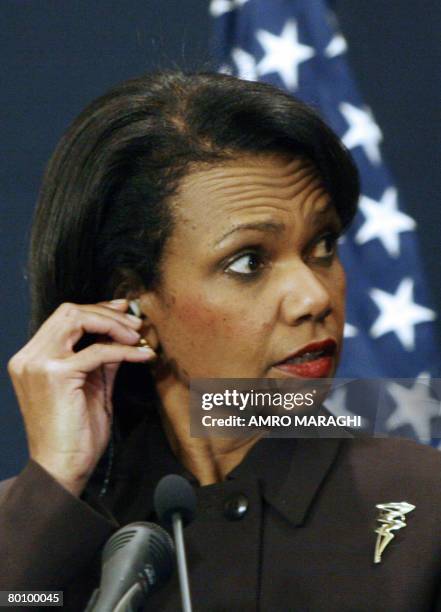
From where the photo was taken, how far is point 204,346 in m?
1.94

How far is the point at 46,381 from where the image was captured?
1926mm

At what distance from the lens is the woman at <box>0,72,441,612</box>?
6.14 feet

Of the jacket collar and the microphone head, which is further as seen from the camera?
the jacket collar

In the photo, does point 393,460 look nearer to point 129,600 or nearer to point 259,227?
point 259,227

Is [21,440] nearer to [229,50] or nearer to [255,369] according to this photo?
[229,50]

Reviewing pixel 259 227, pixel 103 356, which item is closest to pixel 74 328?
pixel 103 356

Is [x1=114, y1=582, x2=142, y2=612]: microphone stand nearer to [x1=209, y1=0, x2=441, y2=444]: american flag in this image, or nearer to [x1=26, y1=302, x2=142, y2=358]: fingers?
[x1=26, y1=302, x2=142, y2=358]: fingers

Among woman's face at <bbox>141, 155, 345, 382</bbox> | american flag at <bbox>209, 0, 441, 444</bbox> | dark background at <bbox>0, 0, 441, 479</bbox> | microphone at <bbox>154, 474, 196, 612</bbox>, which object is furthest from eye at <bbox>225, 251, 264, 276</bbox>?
dark background at <bbox>0, 0, 441, 479</bbox>

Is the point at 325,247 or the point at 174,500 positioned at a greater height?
the point at 325,247

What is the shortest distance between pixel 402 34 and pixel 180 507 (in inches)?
64.4

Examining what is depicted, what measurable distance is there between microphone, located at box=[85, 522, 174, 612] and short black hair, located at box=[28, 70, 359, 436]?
0.57 meters

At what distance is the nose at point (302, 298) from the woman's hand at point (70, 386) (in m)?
0.23

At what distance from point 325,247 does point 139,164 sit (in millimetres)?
288

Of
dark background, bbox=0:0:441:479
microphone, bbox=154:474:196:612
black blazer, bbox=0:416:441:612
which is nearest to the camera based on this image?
microphone, bbox=154:474:196:612
